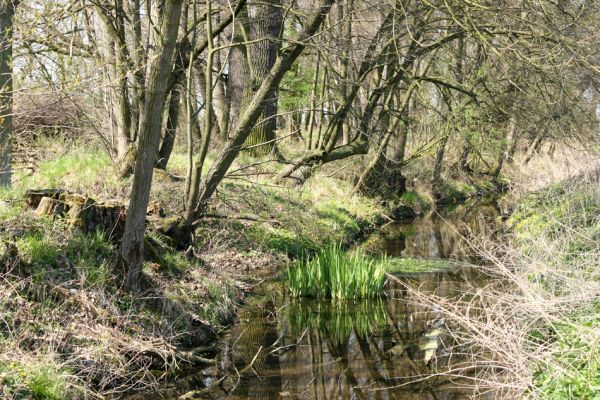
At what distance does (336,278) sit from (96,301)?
3.91 metres

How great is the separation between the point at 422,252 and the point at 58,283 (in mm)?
9395

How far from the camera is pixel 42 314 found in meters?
5.72

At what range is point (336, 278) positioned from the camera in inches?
367

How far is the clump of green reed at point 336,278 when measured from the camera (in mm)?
9352

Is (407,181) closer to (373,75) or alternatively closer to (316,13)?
(373,75)

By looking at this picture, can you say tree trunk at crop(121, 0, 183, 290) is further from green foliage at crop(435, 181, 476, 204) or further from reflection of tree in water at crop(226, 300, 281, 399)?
green foliage at crop(435, 181, 476, 204)

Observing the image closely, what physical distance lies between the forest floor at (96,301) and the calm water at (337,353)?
358 mm

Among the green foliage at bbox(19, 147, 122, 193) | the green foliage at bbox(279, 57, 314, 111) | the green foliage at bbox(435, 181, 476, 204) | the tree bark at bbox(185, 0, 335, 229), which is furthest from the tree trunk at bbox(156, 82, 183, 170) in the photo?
the green foliage at bbox(435, 181, 476, 204)

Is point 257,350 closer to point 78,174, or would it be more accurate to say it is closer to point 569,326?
point 569,326

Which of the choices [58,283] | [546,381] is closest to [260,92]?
[58,283]

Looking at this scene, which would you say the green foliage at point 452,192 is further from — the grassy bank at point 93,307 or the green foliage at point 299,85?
the grassy bank at point 93,307

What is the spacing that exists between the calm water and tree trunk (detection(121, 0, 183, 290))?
4.86 ft

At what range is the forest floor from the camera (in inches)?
211

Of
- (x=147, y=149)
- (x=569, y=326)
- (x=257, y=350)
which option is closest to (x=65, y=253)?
(x=147, y=149)
